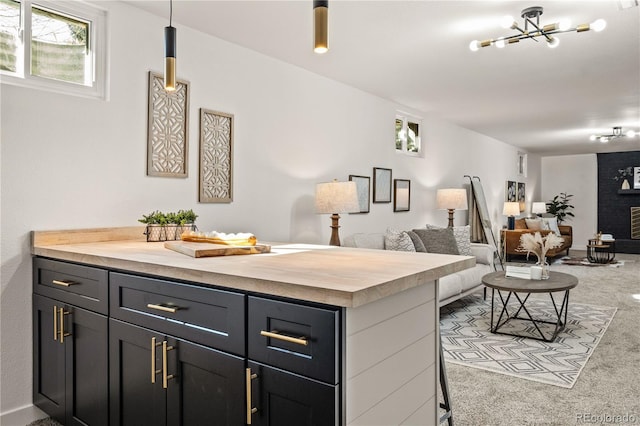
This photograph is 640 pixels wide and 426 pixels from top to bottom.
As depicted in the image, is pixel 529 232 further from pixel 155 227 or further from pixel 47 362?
pixel 47 362

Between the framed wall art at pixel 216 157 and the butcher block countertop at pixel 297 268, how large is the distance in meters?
1.09

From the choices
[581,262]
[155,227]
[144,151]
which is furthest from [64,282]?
[581,262]

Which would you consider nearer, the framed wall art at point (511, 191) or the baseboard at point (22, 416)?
the baseboard at point (22, 416)

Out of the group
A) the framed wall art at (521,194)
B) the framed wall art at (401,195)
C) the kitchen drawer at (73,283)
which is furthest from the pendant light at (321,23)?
the framed wall art at (521,194)

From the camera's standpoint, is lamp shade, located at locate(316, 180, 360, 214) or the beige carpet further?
lamp shade, located at locate(316, 180, 360, 214)

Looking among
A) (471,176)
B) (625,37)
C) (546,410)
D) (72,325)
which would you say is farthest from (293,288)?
(471,176)

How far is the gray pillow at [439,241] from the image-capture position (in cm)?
487

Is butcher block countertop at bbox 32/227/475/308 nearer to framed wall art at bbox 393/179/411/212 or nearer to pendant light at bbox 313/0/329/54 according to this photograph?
pendant light at bbox 313/0/329/54

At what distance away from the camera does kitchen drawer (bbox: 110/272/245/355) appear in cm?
149

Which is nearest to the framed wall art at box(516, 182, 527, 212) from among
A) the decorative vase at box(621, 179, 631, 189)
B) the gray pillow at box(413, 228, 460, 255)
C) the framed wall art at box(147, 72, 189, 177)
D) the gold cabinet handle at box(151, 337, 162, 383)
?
the decorative vase at box(621, 179, 631, 189)

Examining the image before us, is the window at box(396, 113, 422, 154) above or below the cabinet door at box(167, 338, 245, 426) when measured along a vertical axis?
above

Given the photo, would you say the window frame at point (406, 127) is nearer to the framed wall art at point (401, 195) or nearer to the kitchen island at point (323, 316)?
the framed wall art at point (401, 195)

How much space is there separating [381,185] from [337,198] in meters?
1.47

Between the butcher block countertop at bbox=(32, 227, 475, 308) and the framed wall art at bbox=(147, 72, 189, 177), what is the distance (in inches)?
34.4
